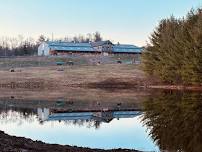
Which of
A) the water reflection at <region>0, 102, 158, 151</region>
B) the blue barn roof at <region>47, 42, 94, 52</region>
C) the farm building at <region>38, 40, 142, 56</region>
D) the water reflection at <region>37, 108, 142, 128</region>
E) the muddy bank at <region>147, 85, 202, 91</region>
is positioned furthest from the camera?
the farm building at <region>38, 40, 142, 56</region>

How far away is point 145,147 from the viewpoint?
21.8 metres

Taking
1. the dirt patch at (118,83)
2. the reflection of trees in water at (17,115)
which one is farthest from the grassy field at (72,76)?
the reflection of trees in water at (17,115)

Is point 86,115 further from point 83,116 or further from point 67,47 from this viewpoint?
point 67,47

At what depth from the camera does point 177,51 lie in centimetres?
7031

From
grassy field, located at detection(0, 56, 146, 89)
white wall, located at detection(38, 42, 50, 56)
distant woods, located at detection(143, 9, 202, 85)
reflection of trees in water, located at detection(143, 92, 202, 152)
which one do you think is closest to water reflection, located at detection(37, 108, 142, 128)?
reflection of trees in water, located at detection(143, 92, 202, 152)

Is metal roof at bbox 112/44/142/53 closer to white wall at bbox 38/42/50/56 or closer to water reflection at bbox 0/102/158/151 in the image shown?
white wall at bbox 38/42/50/56

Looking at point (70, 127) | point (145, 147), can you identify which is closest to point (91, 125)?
point (70, 127)

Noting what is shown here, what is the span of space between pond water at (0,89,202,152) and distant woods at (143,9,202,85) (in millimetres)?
22095

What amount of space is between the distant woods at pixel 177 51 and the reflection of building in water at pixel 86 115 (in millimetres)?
26997

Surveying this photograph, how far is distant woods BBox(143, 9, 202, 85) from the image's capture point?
65.1 metres

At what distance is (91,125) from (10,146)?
48.9 feet

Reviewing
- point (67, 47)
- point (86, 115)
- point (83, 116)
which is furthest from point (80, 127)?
point (67, 47)

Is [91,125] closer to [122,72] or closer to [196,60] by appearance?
[196,60]

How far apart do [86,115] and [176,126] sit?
1141 centimetres
